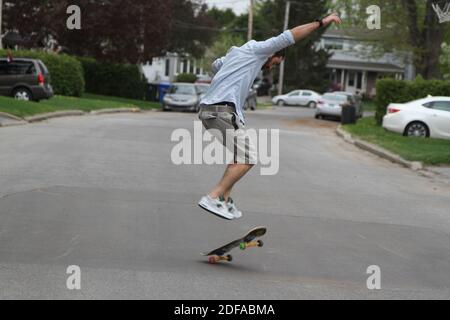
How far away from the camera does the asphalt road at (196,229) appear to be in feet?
21.4

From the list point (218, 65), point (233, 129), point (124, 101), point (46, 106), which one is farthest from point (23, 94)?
point (233, 129)

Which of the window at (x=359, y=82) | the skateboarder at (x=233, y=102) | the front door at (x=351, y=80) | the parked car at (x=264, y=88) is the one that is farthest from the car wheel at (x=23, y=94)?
the window at (x=359, y=82)

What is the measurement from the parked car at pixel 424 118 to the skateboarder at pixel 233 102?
17.3 metres

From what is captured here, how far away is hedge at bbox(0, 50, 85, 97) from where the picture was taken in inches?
1444

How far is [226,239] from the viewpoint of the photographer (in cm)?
846

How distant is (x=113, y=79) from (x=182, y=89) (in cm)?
714

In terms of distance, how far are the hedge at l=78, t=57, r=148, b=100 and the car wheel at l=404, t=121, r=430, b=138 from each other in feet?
81.2

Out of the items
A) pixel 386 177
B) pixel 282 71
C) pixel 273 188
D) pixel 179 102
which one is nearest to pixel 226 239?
pixel 273 188

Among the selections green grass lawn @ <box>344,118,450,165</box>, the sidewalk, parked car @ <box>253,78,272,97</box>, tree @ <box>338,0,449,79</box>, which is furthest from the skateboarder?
parked car @ <box>253,78,272,97</box>

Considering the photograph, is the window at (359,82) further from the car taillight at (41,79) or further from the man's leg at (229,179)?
the man's leg at (229,179)
